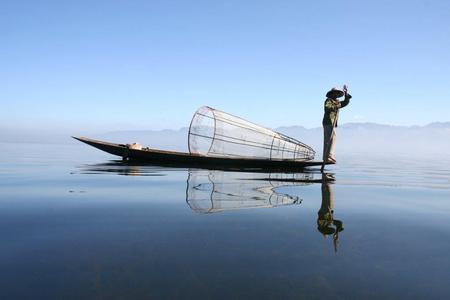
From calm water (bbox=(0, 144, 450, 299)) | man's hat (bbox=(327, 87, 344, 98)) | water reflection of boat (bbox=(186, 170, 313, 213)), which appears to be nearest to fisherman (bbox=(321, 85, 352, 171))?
man's hat (bbox=(327, 87, 344, 98))

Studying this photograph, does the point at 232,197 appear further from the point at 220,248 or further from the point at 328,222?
the point at 220,248

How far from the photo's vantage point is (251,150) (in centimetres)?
2072

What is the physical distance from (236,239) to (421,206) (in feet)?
19.2

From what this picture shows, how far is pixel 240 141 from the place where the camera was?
797 inches

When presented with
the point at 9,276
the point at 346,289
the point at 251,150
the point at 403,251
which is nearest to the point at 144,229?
the point at 9,276

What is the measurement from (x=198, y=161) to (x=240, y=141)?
274cm

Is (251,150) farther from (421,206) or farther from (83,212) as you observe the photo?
(83,212)

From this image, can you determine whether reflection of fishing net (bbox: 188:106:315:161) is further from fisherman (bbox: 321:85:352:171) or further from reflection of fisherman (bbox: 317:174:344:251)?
reflection of fisherman (bbox: 317:174:344:251)

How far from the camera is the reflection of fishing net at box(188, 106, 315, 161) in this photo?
64.1ft

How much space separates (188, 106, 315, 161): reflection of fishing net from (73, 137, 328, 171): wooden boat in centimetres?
66

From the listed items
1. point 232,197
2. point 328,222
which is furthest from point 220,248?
point 232,197

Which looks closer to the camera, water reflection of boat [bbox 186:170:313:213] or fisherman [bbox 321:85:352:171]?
water reflection of boat [bbox 186:170:313:213]

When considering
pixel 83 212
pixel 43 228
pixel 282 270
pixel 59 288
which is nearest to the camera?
pixel 59 288

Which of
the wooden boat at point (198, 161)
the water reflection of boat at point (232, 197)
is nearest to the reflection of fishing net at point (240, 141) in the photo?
the wooden boat at point (198, 161)
